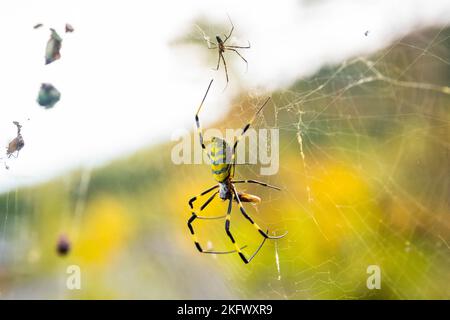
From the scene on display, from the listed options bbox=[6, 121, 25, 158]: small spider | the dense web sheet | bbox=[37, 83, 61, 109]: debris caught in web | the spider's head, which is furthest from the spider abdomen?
bbox=[6, 121, 25, 158]: small spider

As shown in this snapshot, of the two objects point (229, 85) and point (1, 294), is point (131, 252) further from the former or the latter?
point (229, 85)

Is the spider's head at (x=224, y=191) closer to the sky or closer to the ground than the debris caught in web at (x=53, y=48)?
closer to the ground

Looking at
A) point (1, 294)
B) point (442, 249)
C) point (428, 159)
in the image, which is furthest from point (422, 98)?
point (1, 294)

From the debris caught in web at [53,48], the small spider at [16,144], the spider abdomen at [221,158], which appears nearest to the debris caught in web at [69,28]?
the debris caught in web at [53,48]

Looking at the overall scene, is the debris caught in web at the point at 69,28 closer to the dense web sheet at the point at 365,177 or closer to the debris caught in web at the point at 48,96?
the debris caught in web at the point at 48,96

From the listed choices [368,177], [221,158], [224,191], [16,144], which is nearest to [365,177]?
[368,177]

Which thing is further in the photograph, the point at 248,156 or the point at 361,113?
the point at 361,113

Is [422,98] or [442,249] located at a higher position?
[422,98]
